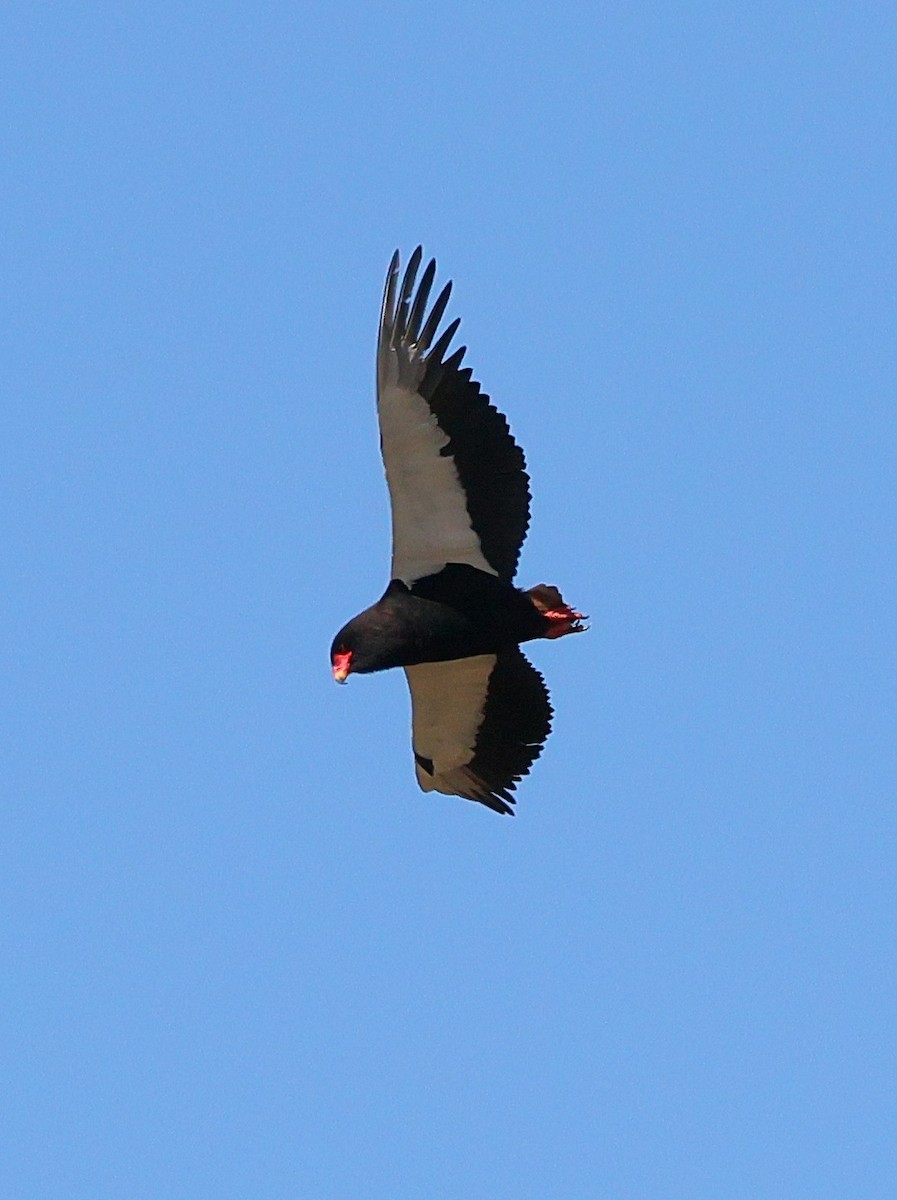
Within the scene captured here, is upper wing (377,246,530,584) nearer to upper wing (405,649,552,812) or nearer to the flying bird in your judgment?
the flying bird

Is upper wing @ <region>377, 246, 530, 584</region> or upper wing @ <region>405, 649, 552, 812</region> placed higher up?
upper wing @ <region>377, 246, 530, 584</region>

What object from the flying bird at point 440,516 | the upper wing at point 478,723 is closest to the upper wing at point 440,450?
the flying bird at point 440,516

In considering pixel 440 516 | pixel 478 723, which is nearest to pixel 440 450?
pixel 440 516

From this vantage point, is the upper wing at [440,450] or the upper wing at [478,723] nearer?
the upper wing at [440,450]

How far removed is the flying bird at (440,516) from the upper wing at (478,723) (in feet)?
1.36

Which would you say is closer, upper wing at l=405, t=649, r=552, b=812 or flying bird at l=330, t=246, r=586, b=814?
flying bird at l=330, t=246, r=586, b=814

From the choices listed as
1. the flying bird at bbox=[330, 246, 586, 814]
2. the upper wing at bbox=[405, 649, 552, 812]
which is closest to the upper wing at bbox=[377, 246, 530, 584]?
the flying bird at bbox=[330, 246, 586, 814]

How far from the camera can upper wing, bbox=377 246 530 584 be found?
65.9 ft

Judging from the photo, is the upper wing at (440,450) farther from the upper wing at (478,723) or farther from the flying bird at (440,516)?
the upper wing at (478,723)

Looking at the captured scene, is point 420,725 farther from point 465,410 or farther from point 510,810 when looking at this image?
point 465,410

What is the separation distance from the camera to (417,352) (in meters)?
20.1

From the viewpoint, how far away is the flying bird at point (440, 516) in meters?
20.1

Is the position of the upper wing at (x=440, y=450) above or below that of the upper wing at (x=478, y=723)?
above

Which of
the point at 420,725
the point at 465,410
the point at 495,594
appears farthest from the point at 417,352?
the point at 420,725
